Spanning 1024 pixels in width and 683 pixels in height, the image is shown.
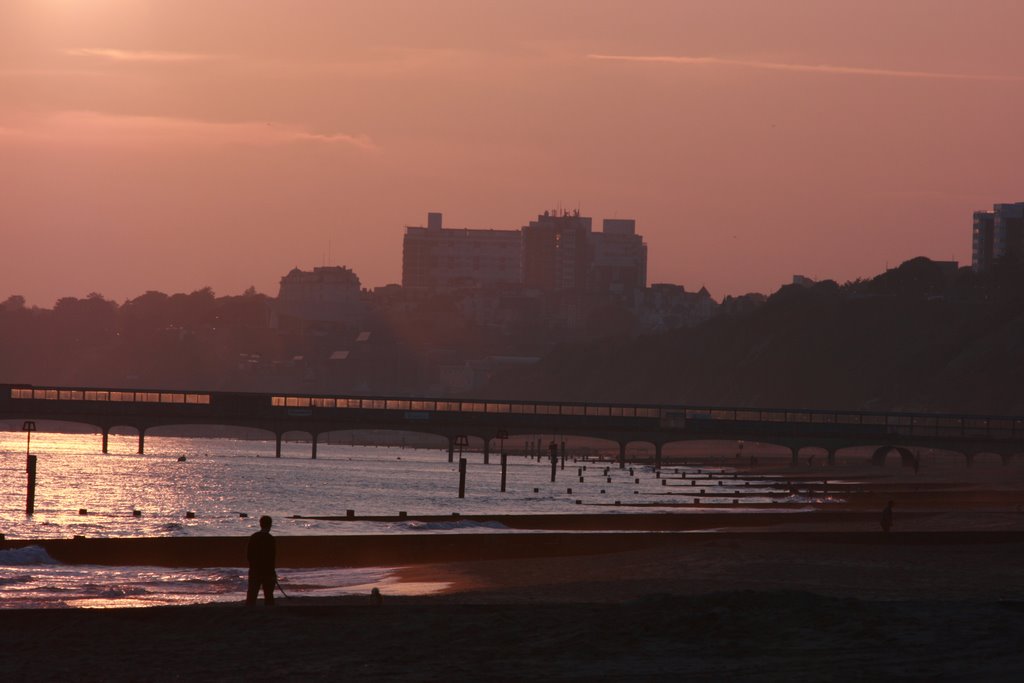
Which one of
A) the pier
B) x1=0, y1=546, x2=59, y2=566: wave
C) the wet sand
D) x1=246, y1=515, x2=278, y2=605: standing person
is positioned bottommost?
x1=0, y1=546, x2=59, y2=566: wave

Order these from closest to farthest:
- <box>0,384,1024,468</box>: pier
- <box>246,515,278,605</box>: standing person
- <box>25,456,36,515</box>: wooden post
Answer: <box>246,515,278,605</box>: standing person
<box>25,456,36,515</box>: wooden post
<box>0,384,1024,468</box>: pier

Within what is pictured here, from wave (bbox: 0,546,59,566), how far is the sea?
44 mm

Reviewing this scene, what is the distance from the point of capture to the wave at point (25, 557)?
46.3 metres

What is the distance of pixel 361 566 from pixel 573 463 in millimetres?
129645

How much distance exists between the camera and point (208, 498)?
98.5 metres

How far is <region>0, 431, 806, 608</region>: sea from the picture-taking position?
4209 centimetres

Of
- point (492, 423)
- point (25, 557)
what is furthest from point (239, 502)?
point (492, 423)

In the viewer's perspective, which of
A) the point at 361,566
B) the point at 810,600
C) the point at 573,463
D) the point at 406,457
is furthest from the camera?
the point at 406,457

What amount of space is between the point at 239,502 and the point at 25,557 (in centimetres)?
4599

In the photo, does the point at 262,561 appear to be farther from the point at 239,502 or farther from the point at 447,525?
the point at 239,502

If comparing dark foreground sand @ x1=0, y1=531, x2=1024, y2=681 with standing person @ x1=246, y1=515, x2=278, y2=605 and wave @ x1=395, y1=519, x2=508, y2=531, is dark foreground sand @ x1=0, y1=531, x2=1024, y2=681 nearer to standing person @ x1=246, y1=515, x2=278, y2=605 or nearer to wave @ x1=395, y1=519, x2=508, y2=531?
standing person @ x1=246, y1=515, x2=278, y2=605

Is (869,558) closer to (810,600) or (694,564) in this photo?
(694,564)

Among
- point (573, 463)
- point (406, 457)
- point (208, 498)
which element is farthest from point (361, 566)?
point (406, 457)

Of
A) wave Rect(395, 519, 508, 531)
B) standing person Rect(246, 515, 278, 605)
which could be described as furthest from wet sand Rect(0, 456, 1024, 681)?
wave Rect(395, 519, 508, 531)
